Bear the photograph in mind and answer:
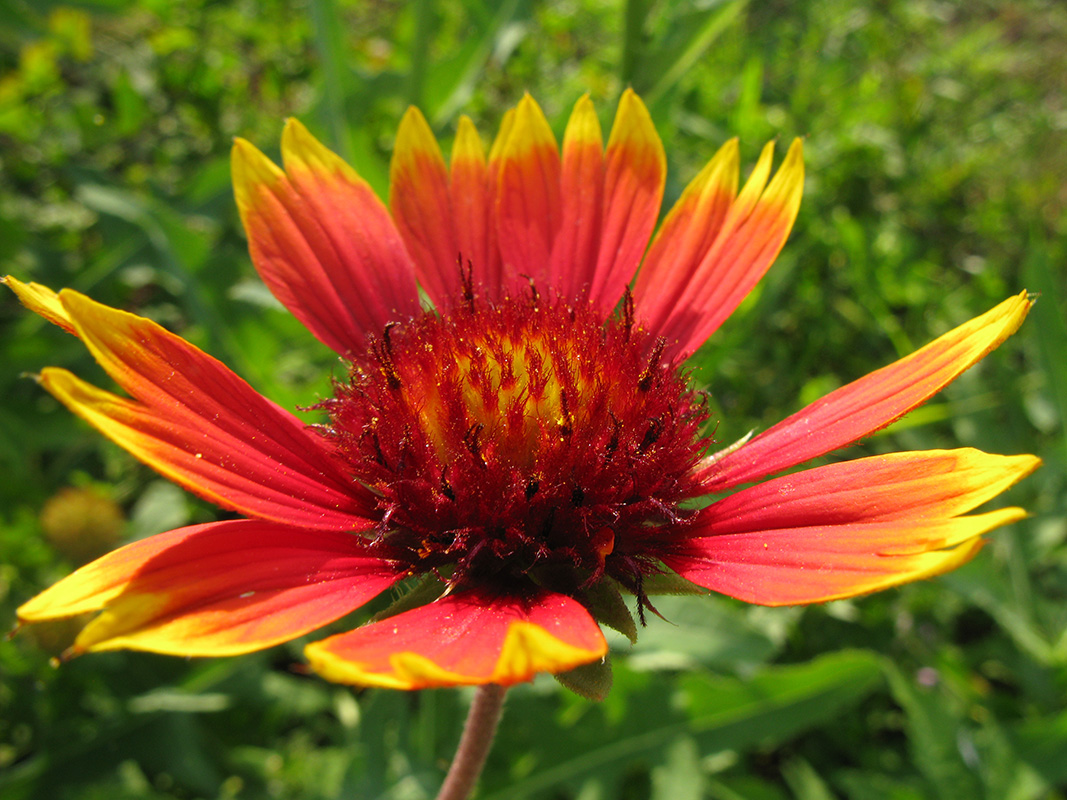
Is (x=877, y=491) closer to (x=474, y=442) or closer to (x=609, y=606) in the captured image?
(x=609, y=606)

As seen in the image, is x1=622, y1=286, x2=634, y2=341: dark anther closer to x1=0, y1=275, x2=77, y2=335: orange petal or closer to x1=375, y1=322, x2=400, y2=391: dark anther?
x1=375, y1=322, x2=400, y2=391: dark anther

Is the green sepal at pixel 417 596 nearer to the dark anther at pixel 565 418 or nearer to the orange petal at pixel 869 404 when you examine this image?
the dark anther at pixel 565 418

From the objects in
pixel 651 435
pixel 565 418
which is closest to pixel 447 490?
pixel 565 418

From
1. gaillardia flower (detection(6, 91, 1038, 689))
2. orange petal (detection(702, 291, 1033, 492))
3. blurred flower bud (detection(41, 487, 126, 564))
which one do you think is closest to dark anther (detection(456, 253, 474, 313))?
gaillardia flower (detection(6, 91, 1038, 689))

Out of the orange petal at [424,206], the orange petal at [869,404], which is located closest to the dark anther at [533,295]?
the orange petal at [424,206]

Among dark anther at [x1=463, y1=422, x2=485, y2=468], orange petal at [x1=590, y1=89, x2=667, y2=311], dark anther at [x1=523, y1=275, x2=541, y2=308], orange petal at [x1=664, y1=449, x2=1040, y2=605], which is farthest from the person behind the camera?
orange petal at [x1=590, y1=89, x2=667, y2=311]

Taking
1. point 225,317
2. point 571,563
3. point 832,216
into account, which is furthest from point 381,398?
point 832,216
